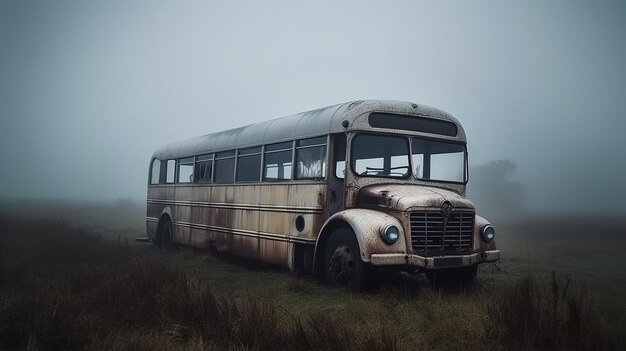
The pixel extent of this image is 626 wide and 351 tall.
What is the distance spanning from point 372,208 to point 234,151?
448 cm

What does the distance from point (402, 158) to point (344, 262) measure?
2.02 metres

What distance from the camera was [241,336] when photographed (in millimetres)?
4387

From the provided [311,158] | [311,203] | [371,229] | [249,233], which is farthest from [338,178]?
[249,233]

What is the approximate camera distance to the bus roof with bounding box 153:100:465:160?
771cm

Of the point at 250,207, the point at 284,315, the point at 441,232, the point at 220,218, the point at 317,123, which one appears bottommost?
the point at 284,315

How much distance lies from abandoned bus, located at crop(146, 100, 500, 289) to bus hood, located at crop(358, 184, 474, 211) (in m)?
0.02

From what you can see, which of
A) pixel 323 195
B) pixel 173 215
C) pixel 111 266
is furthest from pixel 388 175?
pixel 173 215

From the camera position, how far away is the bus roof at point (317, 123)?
304 inches

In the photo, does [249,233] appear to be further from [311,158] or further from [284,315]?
[284,315]

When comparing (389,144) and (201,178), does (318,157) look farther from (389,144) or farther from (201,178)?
(201,178)

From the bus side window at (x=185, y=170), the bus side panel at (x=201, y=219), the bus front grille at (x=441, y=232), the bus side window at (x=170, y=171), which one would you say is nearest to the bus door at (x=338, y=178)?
the bus front grille at (x=441, y=232)

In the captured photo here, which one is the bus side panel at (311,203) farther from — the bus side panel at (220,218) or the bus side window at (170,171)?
the bus side window at (170,171)

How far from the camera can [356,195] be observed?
7469 mm

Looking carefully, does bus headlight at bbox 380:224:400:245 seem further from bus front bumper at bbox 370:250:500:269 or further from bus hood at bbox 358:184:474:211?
bus hood at bbox 358:184:474:211
